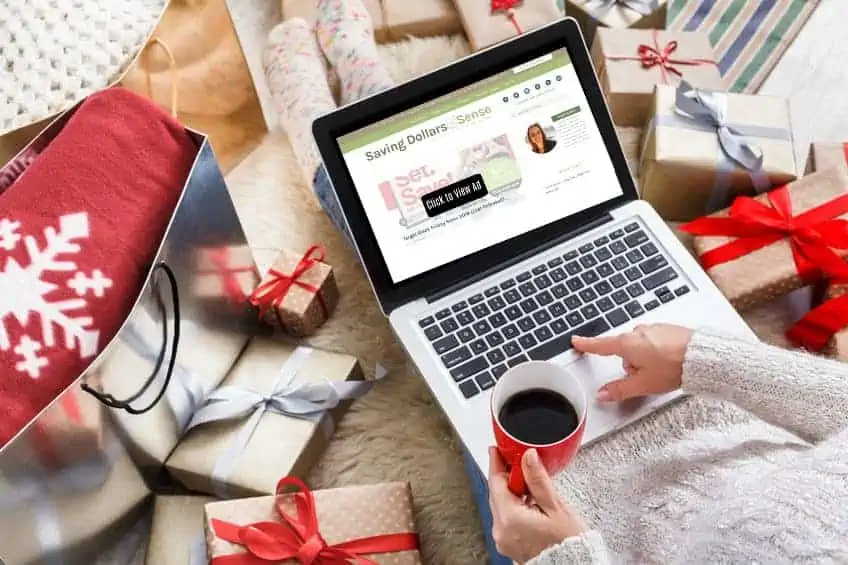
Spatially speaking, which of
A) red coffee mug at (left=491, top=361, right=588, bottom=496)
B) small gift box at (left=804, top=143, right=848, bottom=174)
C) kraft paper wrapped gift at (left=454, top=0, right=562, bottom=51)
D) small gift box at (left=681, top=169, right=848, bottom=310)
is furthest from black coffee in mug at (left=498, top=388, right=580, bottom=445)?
kraft paper wrapped gift at (left=454, top=0, right=562, bottom=51)

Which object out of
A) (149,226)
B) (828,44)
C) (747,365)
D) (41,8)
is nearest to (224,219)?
(149,226)

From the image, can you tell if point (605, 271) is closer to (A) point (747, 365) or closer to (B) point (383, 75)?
(A) point (747, 365)

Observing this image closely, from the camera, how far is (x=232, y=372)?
82 centimetres

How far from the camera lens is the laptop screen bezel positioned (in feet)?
2.33

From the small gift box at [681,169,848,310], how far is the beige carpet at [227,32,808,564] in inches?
1.9

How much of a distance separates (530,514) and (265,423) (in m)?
0.31

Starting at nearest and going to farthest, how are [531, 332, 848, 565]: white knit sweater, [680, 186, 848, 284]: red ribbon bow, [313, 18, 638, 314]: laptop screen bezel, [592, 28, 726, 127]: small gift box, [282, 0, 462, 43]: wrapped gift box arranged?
1. [531, 332, 848, 565]: white knit sweater
2. [313, 18, 638, 314]: laptop screen bezel
3. [680, 186, 848, 284]: red ribbon bow
4. [592, 28, 726, 127]: small gift box
5. [282, 0, 462, 43]: wrapped gift box

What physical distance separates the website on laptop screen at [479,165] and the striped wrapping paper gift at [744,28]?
46 centimetres

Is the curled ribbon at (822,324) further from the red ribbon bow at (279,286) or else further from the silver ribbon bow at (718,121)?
the red ribbon bow at (279,286)

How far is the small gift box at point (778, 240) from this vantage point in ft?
2.75

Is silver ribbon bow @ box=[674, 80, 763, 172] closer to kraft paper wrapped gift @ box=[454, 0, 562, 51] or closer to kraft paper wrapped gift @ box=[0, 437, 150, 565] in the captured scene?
kraft paper wrapped gift @ box=[454, 0, 562, 51]

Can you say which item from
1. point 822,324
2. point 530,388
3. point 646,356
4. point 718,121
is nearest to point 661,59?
point 718,121

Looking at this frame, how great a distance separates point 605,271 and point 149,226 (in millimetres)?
403

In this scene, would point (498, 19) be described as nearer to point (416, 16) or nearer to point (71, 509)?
point (416, 16)
